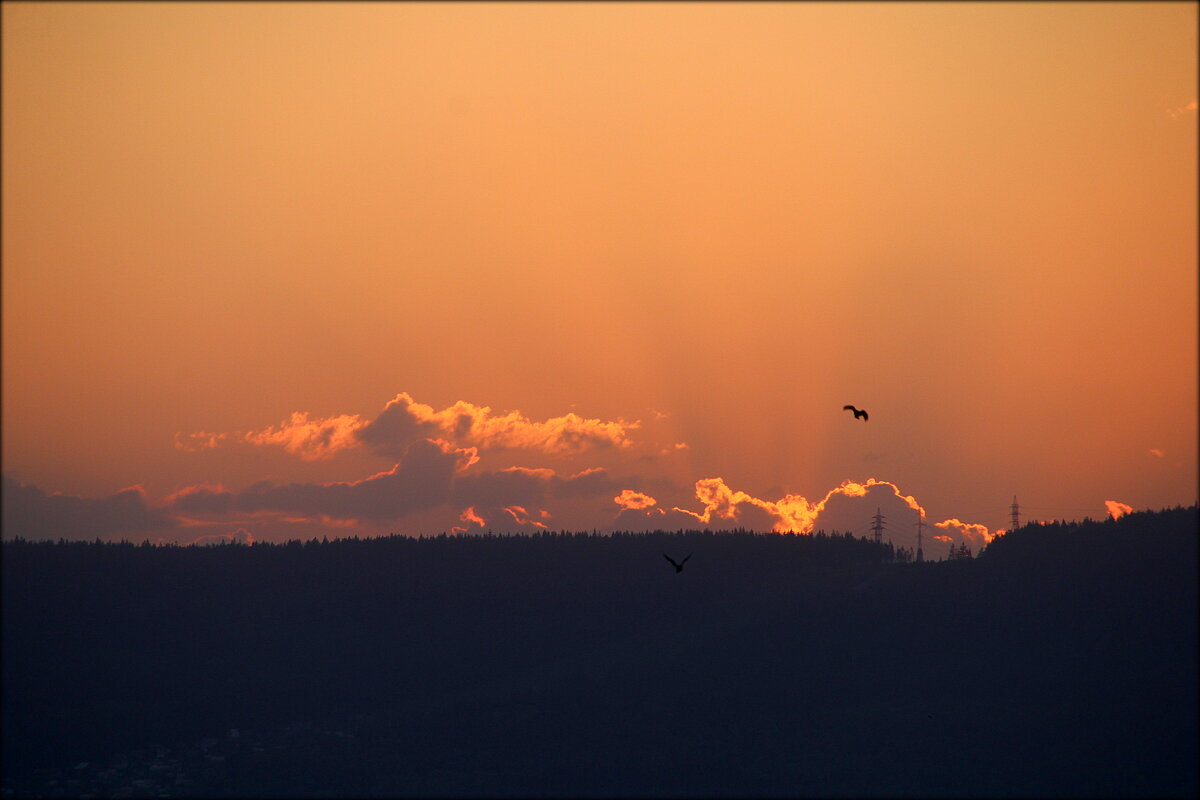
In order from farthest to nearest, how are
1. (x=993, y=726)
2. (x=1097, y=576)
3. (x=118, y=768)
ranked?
1. (x=118, y=768)
2. (x=1097, y=576)
3. (x=993, y=726)

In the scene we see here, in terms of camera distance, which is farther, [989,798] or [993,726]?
[993,726]

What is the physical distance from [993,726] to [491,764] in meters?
64.7

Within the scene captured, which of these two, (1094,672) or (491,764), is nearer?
(1094,672)

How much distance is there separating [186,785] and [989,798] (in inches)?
4098

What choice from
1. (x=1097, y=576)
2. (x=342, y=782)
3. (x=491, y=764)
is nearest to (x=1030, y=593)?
(x=1097, y=576)

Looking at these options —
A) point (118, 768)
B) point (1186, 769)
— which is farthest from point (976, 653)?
point (118, 768)

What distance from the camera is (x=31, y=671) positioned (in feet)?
587

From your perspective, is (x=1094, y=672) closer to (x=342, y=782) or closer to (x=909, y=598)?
(x=909, y=598)

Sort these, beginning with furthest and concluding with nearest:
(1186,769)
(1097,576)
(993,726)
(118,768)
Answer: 1. (118,768)
2. (1097,576)
3. (993,726)
4. (1186,769)

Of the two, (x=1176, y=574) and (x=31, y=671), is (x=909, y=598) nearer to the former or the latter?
(x=1176, y=574)

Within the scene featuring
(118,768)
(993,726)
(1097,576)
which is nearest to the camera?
(993,726)

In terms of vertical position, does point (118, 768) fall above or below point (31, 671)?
below

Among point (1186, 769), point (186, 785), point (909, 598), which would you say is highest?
point (909, 598)

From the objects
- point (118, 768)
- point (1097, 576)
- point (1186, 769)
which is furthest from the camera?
point (118, 768)
